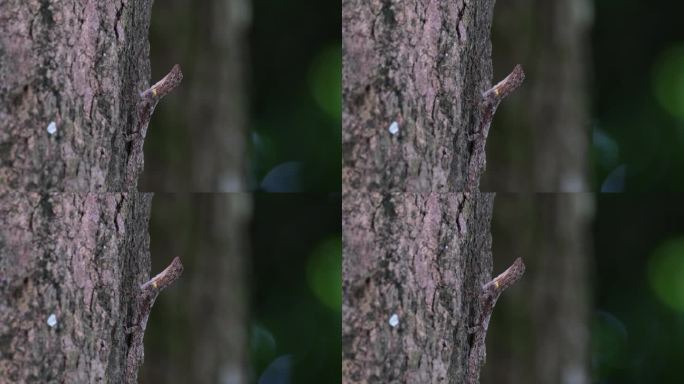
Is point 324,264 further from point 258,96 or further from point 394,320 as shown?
point 258,96

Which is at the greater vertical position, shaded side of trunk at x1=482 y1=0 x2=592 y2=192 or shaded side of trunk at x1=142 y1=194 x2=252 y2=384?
shaded side of trunk at x1=482 y1=0 x2=592 y2=192

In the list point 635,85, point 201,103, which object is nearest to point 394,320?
point 201,103

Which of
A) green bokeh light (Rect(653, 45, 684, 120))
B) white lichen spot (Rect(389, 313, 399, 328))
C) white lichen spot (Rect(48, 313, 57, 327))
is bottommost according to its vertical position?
white lichen spot (Rect(48, 313, 57, 327))

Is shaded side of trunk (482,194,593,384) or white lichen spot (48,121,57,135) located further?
shaded side of trunk (482,194,593,384)

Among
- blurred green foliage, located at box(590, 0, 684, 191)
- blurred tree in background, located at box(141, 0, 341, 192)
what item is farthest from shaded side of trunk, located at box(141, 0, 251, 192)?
blurred green foliage, located at box(590, 0, 684, 191)

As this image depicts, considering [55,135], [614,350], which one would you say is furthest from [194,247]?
[614,350]

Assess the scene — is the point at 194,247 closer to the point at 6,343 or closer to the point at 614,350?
the point at 6,343

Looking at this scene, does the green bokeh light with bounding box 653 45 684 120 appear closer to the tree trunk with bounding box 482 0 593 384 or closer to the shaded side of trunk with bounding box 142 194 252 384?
the tree trunk with bounding box 482 0 593 384
